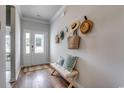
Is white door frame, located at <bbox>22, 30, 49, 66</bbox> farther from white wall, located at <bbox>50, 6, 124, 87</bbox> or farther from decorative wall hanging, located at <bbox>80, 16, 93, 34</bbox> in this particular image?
decorative wall hanging, located at <bbox>80, 16, 93, 34</bbox>

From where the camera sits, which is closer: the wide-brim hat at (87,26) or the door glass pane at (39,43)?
the wide-brim hat at (87,26)

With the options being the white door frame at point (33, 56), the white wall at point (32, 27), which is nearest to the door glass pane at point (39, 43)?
the white door frame at point (33, 56)

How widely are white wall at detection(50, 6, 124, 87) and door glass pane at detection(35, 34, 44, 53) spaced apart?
3175 millimetres

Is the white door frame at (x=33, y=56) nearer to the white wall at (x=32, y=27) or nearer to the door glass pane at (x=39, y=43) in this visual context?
the white wall at (x=32, y=27)

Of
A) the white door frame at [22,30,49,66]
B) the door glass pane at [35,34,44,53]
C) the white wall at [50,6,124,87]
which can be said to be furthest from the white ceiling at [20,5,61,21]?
the white wall at [50,6,124,87]

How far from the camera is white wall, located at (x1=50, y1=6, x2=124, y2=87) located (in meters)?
1.38

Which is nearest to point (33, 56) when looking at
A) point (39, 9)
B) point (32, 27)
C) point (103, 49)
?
point (32, 27)

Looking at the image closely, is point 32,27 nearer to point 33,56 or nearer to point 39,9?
point 39,9

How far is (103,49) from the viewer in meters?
1.64

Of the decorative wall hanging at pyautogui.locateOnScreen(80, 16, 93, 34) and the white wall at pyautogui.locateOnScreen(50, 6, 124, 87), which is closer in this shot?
the white wall at pyautogui.locateOnScreen(50, 6, 124, 87)

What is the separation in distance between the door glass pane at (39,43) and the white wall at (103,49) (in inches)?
125

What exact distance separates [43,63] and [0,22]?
4361 millimetres

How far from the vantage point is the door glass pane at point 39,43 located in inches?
192

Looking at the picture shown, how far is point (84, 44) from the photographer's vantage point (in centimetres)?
216
